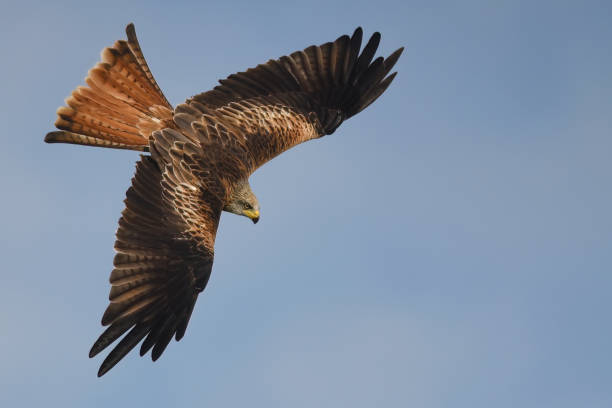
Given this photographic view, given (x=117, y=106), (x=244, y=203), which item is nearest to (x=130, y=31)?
(x=117, y=106)

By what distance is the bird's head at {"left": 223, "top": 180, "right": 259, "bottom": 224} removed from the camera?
11.5 m

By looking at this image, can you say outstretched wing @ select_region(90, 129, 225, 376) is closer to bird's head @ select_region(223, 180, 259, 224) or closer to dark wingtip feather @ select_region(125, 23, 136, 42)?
bird's head @ select_region(223, 180, 259, 224)

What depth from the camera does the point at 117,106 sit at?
11.5m

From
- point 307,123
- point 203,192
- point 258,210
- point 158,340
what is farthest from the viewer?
point 307,123

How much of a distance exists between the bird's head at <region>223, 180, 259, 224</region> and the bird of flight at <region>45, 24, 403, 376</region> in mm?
15

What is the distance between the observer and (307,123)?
41.7 ft

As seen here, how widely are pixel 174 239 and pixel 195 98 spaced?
2.21 meters

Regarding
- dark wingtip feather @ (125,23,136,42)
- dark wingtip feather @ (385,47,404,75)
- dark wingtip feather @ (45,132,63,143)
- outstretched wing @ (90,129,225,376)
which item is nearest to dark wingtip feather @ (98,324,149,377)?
outstretched wing @ (90,129,225,376)

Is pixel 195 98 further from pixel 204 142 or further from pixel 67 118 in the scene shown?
pixel 67 118

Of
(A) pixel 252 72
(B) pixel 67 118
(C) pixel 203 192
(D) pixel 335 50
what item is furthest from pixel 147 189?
(D) pixel 335 50

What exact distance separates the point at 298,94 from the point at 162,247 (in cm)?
342

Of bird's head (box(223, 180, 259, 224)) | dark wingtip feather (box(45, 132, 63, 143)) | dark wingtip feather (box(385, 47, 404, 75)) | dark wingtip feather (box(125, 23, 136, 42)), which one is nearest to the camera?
dark wingtip feather (box(45, 132, 63, 143))

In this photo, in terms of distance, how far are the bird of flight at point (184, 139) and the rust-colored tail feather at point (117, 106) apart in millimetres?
12

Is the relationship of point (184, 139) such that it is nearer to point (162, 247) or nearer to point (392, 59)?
point (162, 247)
